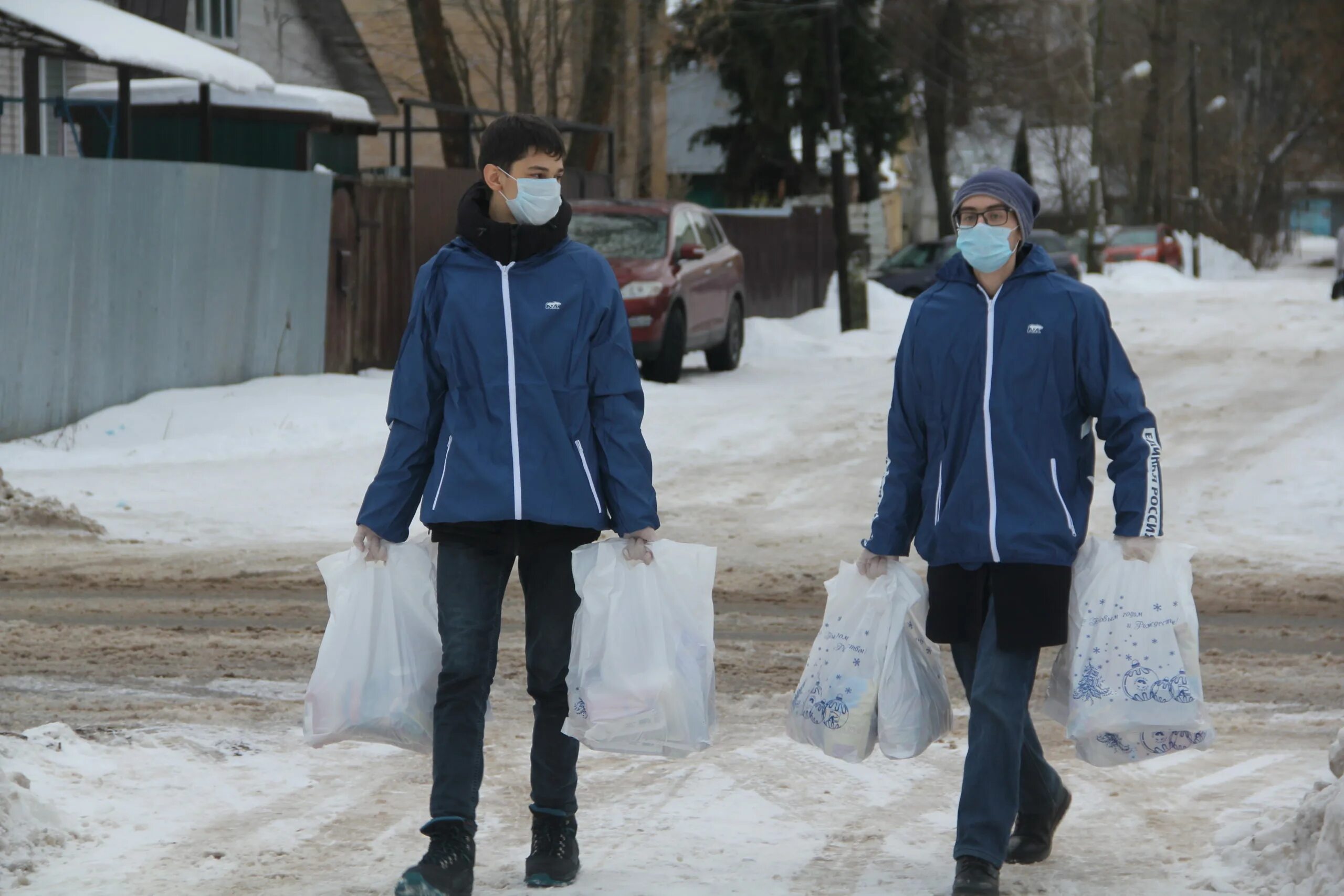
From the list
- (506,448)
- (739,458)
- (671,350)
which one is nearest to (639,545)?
(506,448)

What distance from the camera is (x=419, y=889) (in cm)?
407

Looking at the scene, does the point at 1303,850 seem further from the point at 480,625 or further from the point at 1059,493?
the point at 480,625

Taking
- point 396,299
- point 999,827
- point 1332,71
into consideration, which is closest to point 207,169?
point 396,299

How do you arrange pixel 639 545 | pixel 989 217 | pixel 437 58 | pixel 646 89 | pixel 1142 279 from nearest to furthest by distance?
pixel 639 545 < pixel 989 217 < pixel 437 58 < pixel 646 89 < pixel 1142 279

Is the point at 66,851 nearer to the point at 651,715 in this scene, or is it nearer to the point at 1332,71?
the point at 651,715

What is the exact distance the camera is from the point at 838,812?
16.4 feet

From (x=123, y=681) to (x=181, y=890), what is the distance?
2459 mm

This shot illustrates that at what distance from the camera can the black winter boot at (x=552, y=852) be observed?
13.9 feet

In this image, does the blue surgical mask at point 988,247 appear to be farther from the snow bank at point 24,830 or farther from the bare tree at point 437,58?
the bare tree at point 437,58

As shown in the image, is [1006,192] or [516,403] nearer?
[516,403]

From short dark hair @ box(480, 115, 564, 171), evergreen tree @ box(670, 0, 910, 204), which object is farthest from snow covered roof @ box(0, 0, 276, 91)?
evergreen tree @ box(670, 0, 910, 204)

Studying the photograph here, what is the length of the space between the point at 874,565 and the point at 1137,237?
44.4m

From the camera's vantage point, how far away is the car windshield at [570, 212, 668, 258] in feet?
56.4

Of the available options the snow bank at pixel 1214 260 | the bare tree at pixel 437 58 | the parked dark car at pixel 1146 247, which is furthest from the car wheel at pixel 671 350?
the snow bank at pixel 1214 260
